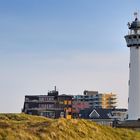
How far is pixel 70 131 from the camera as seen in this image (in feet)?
107

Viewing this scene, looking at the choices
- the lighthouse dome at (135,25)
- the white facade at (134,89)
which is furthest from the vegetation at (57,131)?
the lighthouse dome at (135,25)

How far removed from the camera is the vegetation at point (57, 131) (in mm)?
30328

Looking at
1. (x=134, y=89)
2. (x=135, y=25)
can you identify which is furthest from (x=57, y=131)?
(x=135, y=25)

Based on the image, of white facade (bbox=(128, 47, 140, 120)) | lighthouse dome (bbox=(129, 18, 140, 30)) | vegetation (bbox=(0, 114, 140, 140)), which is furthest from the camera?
lighthouse dome (bbox=(129, 18, 140, 30))

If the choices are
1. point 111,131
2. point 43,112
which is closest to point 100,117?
point 43,112

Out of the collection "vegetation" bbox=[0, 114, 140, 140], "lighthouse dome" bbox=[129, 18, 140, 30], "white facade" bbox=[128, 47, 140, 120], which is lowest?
"vegetation" bbox=[0, 114, 140, 140]

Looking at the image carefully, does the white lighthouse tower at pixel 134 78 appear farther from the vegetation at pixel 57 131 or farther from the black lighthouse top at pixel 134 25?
the vegetation at pixel 57 131

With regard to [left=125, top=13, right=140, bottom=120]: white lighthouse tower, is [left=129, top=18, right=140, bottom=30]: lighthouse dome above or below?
above

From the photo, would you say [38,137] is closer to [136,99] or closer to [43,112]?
[136,99]

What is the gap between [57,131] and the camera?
3189cm

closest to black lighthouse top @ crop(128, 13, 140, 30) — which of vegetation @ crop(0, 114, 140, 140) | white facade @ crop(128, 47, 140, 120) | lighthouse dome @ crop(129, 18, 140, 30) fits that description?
lighthouse dome @ crop(129, 18, 140, 30)

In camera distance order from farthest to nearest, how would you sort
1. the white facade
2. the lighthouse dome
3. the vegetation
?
the lighthouse dome < the white facade < the vegetation

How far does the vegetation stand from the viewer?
3033cm

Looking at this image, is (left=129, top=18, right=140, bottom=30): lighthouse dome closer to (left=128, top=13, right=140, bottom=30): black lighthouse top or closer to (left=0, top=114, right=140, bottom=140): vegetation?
(left=128, top=13, right=140, bottom=30): black lighthouse top
